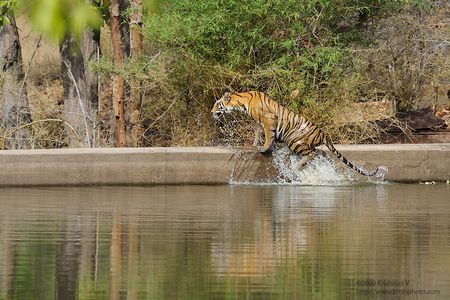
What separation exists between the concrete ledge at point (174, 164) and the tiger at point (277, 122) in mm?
437

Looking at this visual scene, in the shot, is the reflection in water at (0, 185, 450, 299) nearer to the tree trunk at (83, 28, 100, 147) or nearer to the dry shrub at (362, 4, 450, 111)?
the dry shrub at (362, 4, 450, 111)

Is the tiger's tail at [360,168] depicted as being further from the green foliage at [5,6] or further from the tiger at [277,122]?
the green foliage at [5,6]

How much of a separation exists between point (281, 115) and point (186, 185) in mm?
2315

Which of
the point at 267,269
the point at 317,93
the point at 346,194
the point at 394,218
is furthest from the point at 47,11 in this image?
the point at 317,93

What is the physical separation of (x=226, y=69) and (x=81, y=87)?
3638mm

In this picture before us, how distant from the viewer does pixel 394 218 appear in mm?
14266

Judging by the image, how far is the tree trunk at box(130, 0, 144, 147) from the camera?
23.5 m

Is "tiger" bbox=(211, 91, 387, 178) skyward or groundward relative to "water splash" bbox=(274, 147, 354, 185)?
skyward

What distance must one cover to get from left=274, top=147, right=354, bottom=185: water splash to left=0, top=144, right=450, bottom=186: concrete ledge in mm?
196

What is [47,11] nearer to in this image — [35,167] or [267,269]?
[267,269]

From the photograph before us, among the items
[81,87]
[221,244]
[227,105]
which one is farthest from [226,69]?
[221,244]

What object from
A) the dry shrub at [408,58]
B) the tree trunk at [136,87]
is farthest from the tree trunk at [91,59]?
the dry shrub at [408,58]

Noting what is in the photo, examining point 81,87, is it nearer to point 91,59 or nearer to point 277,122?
point 91,59

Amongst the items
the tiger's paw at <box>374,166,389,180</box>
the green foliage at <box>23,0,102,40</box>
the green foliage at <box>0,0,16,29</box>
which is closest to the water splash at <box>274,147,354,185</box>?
the tiger's paw at <box>374,166,389,180</box>
